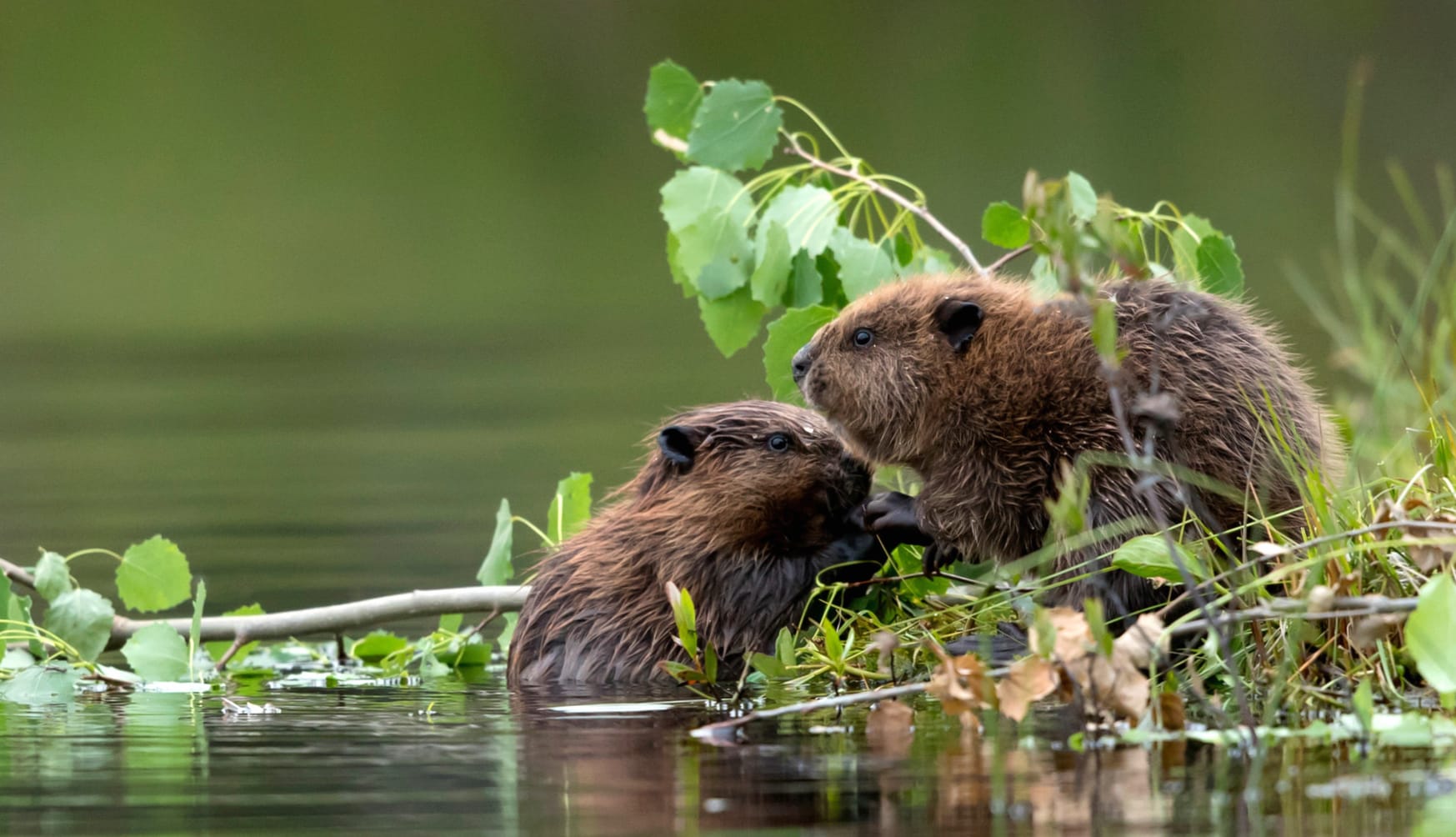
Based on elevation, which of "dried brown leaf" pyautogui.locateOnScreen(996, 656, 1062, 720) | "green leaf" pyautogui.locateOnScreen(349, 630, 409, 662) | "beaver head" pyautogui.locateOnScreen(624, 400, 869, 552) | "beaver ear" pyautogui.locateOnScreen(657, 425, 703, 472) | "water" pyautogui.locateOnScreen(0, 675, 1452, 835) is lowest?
"water" pyautogui.locateOnScreen(0, 675, 1452, 835)

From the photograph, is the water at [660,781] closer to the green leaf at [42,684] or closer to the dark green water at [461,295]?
the dark green water at [461,295]

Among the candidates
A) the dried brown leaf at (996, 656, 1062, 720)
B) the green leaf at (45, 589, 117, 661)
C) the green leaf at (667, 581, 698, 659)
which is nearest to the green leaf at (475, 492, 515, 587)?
the green leaf at (45, 589, 117, 661)

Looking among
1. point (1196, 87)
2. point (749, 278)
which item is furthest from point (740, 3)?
point (749, 278)

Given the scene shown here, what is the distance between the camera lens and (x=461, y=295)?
20.6 metres

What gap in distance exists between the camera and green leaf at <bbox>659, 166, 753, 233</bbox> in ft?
16.5

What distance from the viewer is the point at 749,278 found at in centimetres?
514

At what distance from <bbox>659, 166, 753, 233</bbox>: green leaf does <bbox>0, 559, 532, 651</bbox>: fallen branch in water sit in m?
1.00

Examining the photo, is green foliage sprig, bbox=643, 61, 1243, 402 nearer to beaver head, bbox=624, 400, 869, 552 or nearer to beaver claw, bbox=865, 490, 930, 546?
beaver head, bbox=624, 400, 869, 552

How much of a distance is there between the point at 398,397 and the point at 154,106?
64.6ft

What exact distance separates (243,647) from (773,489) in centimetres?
154

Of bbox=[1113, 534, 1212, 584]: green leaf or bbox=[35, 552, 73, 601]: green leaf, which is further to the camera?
bbox=[35, 552, 73, 601]: green leaf

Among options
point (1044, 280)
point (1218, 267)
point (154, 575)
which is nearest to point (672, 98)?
point (1044, 280)

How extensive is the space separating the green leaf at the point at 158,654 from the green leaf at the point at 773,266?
60.7 inches

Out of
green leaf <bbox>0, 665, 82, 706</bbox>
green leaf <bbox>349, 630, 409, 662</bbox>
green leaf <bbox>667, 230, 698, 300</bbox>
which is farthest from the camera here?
green leaf <bbox>349, 630, 409, 662</bbox>
